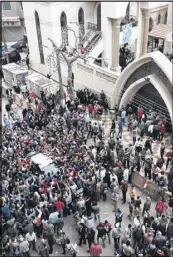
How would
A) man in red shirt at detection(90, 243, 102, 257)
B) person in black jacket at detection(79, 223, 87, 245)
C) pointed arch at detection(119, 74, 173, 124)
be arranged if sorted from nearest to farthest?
man in red shirt at detection(90, 243, 102, 257) → person in black jacket at detection(79, 223, 87, 245) → pointed arch at detection(119, 74, 173, 124)

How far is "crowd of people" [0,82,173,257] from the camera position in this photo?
12.5 metres

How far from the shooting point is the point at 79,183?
14.7 meters

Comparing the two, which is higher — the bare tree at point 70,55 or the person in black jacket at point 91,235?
the bare tree at point 70,55

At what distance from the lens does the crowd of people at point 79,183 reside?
1253cm

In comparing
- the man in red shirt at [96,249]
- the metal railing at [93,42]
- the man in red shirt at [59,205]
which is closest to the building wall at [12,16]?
the metal railing at [93,42]

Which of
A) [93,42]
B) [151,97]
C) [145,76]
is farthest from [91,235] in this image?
[93,42]

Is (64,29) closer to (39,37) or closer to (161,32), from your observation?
(39,37)

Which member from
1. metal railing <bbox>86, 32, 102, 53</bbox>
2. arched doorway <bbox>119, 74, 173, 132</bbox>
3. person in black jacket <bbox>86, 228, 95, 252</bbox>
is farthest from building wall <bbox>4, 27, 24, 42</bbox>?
person in black jacket <bbox>86, 228, 95, 252</bbox>

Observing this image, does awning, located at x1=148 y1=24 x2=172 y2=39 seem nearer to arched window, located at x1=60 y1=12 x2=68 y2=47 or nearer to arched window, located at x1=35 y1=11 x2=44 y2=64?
arched window, located at x1=60 y1=12 x2=68 y2=47

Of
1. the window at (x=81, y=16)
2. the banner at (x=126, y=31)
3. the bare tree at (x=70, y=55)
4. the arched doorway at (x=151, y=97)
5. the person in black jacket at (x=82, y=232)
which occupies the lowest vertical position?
the person in black jacket at (x=82, y=232)

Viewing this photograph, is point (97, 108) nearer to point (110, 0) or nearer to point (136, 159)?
point (136, 159)

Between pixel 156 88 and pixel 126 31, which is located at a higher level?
pixel 126 31

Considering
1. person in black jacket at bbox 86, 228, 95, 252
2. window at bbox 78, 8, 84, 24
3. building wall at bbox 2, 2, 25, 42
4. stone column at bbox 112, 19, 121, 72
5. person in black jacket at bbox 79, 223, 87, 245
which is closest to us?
person in black jacket at bbox 86, 228, 95, 252

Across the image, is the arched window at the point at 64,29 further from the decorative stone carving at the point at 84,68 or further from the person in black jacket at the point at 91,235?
the person in black jacket at the point at 91,235
